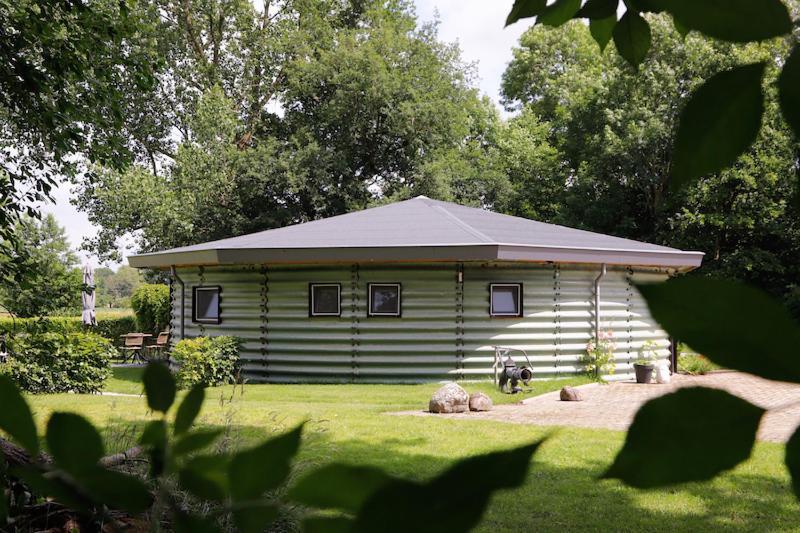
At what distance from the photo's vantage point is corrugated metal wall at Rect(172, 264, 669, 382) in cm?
1353

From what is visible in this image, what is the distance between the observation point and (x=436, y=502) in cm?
27

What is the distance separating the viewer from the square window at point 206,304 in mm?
14906

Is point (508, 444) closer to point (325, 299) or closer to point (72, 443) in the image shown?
point (72, 443)

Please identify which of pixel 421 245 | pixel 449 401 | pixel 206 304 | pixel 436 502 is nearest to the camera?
pixel 436 502

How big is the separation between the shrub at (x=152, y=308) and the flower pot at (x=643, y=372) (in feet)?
54.5

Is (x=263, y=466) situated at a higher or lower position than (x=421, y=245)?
lower

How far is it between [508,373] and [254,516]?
12051 mm

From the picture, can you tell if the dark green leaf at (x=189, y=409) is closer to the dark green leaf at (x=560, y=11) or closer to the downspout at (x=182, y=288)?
the dark green leaf at (x=560, y=11)

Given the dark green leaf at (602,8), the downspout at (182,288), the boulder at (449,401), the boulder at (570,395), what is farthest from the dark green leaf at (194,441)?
the downspout at (182,288)

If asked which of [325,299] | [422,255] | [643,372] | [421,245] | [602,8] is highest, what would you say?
[421,245]

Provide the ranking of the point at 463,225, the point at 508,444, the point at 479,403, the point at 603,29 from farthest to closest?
the point at 463,225 < the point at 479,403 < the point at 508,444 < the point at 603,29

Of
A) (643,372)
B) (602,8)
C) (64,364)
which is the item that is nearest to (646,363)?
(643,372)

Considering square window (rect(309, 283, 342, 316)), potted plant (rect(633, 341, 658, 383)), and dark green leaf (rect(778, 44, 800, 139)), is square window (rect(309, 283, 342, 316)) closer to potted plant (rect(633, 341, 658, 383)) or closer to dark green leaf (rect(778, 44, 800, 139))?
potted plant (rect(633, 341, 658, 383))

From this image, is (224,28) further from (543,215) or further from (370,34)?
(543,215)
